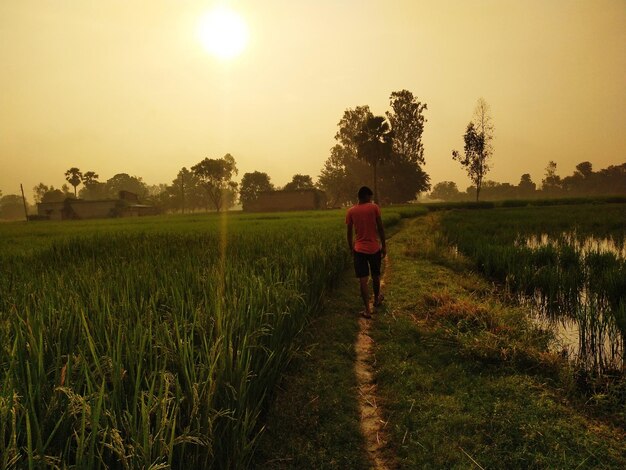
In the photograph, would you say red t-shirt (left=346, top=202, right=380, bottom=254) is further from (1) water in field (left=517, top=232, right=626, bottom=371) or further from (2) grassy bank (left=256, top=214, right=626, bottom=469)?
(1) water in field (left=517, top=232, right=626, bottom=371)

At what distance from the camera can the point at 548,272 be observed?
677 cm

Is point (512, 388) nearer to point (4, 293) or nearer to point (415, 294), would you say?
point (415, 294)

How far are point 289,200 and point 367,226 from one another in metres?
50.4

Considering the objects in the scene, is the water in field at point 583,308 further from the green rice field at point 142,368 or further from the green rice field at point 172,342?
the green rice field at point 142,368

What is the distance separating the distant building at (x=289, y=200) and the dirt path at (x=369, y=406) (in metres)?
50.7

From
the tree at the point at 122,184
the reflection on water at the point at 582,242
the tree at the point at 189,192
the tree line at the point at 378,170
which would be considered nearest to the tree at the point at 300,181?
the tree line at the point at 378,170

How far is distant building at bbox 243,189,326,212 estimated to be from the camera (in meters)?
55.5

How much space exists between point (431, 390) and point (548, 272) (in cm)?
469

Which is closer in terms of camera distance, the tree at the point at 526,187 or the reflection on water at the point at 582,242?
the reflection on water at the point at 582,242

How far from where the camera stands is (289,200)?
184 ft

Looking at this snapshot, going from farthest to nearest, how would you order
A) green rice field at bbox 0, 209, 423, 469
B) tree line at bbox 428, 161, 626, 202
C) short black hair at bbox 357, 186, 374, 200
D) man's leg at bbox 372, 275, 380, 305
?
tree line at bbox 428, 161, 626, 202 < man's leg at bbox 372, 275, 380, 305 < short black hair at bbox 357, 186, 374, 200 < green rice field at bbox 0, 209, 423, 469

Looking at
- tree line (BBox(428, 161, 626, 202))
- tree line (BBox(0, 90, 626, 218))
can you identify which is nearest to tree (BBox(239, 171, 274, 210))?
tree line (BBox(0, 90, 626, 218))

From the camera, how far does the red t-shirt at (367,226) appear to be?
611 centimetres

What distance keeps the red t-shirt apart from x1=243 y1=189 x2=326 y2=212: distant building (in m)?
49.4
